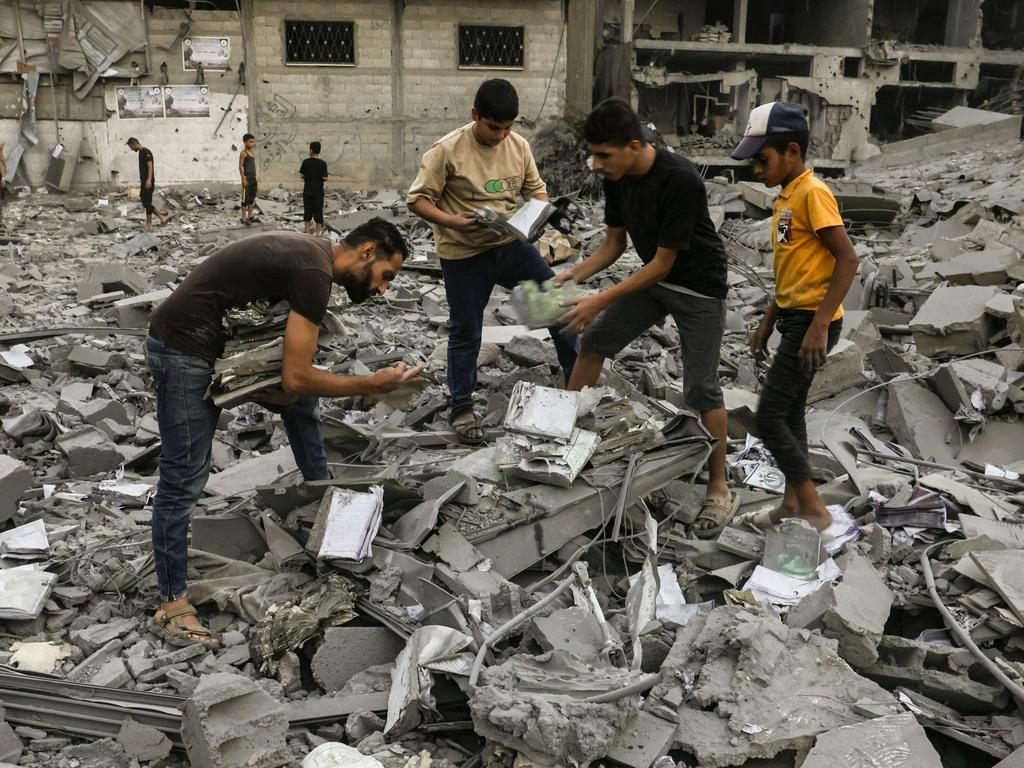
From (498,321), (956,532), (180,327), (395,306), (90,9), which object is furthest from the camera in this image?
(90,9)

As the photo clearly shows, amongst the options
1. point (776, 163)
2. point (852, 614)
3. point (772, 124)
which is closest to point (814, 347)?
point (776, 163)

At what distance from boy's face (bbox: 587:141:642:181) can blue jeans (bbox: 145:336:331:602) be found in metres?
1.81

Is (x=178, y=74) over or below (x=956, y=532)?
over

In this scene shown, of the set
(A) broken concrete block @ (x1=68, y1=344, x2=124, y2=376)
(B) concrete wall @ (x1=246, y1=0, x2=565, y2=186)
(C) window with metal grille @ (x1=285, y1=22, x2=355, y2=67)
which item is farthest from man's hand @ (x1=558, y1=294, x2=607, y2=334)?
(C) window with metal grille @ (x1=285, y1=22, x2=355, y2=67)

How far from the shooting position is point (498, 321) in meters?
8.10

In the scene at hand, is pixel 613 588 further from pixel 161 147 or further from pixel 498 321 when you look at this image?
pixel 161 147

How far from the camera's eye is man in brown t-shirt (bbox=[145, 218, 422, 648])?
10.5 ft

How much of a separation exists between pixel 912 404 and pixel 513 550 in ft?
9.90

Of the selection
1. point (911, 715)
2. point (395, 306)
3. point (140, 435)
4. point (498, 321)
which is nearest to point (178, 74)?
point (395, 306)

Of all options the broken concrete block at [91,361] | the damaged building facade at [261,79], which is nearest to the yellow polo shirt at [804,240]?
the broken concrete block at [91,361]

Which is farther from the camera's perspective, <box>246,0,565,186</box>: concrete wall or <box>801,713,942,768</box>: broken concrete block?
<box>246,0,565,186</box>: concrete wall

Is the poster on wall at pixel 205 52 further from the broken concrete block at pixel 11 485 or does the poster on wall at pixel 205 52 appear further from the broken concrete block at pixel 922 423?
the broken concrete block at pixel 922 423

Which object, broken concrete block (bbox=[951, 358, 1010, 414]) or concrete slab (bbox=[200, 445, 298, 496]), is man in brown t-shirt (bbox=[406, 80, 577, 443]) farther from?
broken concrete block (bbox=[951, 358, 1010, 414])

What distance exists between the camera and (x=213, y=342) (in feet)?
10.9
